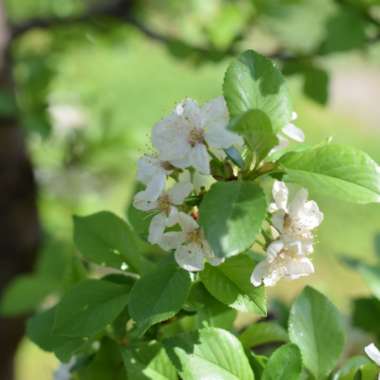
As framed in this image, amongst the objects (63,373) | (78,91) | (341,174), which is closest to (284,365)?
(341,174)

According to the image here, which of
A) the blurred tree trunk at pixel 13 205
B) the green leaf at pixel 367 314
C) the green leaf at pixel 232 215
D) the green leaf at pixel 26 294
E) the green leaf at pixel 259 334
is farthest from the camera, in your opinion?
the blurred tree trunk at pixel 13 205

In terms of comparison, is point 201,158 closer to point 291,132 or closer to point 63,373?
point 291,132

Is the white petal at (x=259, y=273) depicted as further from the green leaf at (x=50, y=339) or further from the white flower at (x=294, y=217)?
the green leaf at (x=50, y=339)

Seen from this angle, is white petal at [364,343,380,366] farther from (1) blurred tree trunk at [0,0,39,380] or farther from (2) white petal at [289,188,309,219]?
(1) blurred tree trunk at [0,0,39,380]

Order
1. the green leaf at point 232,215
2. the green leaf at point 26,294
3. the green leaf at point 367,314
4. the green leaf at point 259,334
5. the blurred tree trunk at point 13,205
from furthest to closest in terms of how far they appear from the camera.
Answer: the blurred tree trunk at point 13,205 → the green leaf at point 26,294 → the green leaf at point 367,314 → the green leaf at point 259,334 → the green leaf at point 232,215

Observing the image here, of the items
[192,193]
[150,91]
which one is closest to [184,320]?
[192,193]

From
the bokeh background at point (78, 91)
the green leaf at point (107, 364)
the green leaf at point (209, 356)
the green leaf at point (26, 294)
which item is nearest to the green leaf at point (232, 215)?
the green leaf at point (209, 356)

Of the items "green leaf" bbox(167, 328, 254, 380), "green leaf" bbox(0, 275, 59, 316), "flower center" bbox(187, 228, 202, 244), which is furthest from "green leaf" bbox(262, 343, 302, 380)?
"green leaf" bbox(0, 275, 59, 316)

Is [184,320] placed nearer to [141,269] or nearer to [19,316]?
[141,269]
